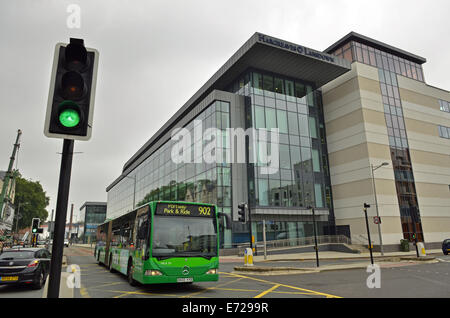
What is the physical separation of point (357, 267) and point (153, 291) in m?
12.5

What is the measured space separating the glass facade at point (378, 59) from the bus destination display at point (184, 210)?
1455 inches

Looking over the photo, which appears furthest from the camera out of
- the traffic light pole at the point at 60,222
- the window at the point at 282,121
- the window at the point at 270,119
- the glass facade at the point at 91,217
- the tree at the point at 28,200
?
the glass facade at the point at 91,217

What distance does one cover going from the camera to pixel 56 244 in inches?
117

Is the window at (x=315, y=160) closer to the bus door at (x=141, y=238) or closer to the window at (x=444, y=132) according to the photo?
the window at (x=444, y=132)

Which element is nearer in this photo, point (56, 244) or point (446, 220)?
point (56, 244)

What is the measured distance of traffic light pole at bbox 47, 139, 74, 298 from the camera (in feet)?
9.39

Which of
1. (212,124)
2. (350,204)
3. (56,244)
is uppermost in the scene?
(212,124)

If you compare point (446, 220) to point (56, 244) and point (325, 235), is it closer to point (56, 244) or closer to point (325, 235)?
point (325, 235)

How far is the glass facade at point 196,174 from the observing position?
34162 mm

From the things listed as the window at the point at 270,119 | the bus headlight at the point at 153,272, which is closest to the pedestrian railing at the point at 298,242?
the window at the point at 270,119

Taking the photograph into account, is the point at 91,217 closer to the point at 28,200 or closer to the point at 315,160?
the point at 28,200

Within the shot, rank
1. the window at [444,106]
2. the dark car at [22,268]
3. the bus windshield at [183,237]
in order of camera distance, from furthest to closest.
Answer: the window at [444,106] → the dark car at [22,268] → the bus windshield at [183,237]

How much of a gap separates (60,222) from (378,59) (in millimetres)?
47268
